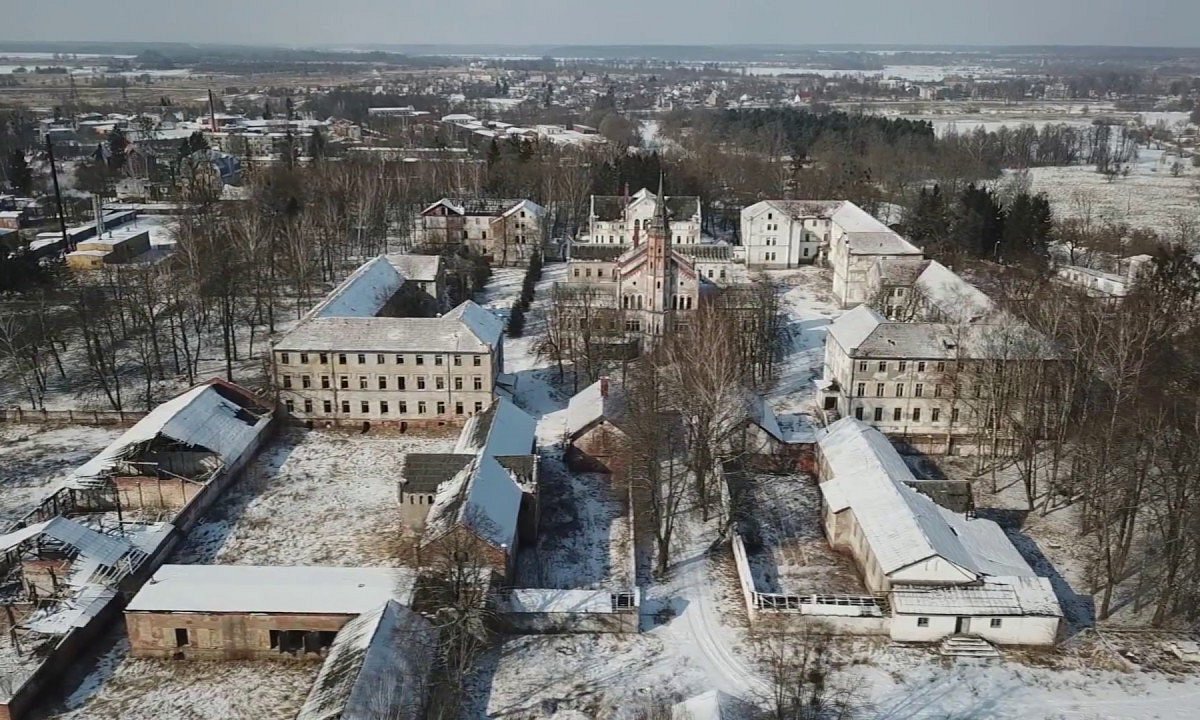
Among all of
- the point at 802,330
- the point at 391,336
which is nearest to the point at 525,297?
the point at 802,330

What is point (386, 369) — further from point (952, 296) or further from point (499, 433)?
point (952, 296)

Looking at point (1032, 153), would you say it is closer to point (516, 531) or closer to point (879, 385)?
point (879, 385)

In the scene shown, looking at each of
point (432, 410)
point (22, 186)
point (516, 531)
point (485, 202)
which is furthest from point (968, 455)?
point (22, 186)

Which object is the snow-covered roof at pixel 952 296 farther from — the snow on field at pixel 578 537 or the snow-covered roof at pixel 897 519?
the snow on field at pixel 578 537

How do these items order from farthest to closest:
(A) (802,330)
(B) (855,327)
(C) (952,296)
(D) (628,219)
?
(D) (628,219) < (A) (802,330) < (C) (952,296) < (B) (855,327)

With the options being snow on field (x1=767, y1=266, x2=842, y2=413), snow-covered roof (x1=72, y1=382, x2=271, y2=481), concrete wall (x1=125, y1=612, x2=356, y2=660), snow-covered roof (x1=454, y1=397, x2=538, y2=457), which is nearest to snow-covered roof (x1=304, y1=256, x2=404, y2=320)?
snow-covered roof (x1=72, y1=382, x2=271, y2=481)

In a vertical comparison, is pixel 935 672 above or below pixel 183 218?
below
